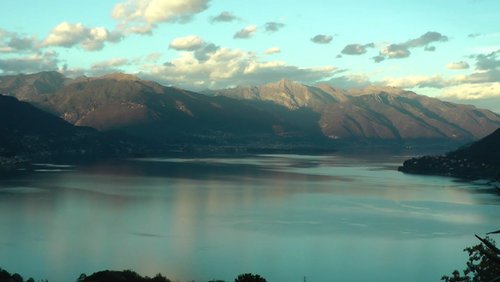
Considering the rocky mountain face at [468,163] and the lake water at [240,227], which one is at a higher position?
the rocky mountain face at [468,163]

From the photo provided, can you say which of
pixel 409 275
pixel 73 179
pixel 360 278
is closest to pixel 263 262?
pixel 360 278

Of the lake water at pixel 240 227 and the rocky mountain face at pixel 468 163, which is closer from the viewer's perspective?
the lake water at pixel 240 227

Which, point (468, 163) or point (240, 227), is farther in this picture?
point (468, 163)

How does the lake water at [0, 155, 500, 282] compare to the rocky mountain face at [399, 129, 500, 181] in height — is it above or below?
below

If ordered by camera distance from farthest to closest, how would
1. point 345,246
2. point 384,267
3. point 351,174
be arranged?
point 351,174
point 345,246
point 384,267

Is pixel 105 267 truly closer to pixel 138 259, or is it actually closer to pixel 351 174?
pixel 138 259
